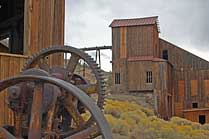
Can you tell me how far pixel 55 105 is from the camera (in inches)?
246

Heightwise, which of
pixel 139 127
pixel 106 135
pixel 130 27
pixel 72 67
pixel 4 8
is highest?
pixel 130 27

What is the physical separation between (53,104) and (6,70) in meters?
4.31

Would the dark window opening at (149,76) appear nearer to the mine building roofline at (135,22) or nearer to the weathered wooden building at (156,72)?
the weathered wooden building at (156,72)

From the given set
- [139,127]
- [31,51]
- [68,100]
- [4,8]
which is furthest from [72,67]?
[139,127]

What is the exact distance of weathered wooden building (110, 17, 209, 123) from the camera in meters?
43.0

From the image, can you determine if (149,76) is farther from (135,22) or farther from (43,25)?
(43,25)

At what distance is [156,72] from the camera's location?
42.9m

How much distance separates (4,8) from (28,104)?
408 inches

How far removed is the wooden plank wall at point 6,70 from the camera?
989cm

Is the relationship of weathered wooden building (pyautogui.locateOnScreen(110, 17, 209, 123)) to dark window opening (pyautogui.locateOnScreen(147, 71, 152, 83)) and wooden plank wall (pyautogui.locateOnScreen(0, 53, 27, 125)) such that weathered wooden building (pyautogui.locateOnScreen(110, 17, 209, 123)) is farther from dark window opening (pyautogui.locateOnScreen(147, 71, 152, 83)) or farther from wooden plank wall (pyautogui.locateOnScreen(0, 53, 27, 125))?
wooden plank wall (pyautogui.locateOnScreen(0, 53, 27, 125))

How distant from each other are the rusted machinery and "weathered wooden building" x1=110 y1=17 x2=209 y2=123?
35.7 metres

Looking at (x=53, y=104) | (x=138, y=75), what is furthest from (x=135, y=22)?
(x=53, y=104)

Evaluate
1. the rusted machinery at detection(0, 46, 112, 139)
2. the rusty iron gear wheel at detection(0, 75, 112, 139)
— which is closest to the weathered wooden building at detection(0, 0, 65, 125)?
the rusted machinery at detection(0, 46, 112, 139)

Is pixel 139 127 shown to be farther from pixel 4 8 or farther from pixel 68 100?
pixel 68 100
